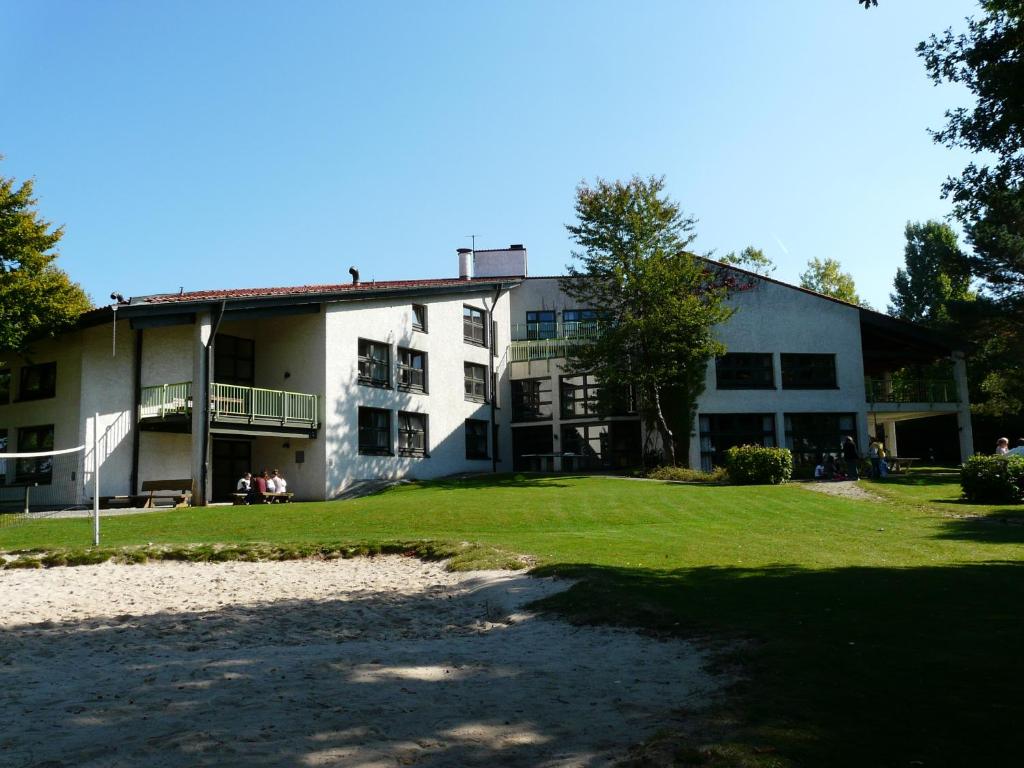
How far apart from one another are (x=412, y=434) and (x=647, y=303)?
437 inches

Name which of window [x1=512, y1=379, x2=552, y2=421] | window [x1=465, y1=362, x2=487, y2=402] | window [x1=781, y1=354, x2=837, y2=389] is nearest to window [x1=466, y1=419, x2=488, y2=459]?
window [x1=465, y1=362, x2=487, y2=402]

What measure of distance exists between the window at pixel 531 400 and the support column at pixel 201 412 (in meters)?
16.9

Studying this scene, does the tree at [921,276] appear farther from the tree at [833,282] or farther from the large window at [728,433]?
the large window at [728,433]

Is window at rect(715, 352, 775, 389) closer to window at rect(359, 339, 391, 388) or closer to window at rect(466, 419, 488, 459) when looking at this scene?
window at rect(466, 419, 488, 459)

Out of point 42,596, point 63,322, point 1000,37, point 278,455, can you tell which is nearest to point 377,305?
point 278,455

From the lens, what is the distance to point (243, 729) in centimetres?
570

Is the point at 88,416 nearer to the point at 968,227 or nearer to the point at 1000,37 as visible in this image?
the point at 1000,37

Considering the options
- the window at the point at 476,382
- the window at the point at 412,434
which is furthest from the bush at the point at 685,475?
the window at the point at 412,434

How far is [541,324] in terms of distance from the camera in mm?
44125

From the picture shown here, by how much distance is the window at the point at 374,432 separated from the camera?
109ft

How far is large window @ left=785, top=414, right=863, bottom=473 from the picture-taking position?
3788 centimetres

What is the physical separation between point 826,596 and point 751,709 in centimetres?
392

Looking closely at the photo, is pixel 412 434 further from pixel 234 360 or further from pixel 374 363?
pixel 234 360

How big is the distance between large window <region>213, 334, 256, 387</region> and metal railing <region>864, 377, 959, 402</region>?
89.1 ft
